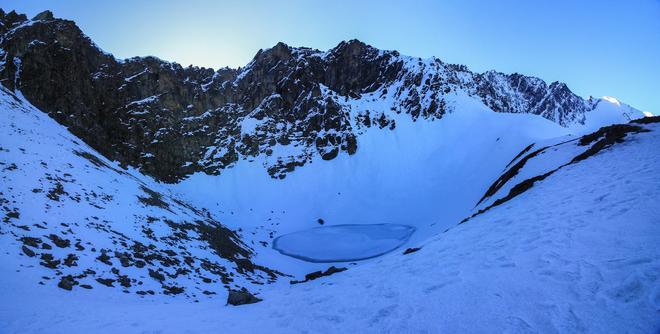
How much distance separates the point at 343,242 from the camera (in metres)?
41.0

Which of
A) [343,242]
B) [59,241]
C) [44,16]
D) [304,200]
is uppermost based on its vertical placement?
[44,16]

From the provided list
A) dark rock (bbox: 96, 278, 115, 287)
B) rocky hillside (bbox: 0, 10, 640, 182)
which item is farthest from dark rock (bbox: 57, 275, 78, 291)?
rocky hillside (bbox: 0, 10, 640, 182)

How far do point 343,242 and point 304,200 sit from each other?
19148 millimetres

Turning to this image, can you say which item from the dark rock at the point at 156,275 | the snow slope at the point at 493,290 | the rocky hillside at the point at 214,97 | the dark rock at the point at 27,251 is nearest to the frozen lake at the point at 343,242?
the dark rock at the point at 156,275

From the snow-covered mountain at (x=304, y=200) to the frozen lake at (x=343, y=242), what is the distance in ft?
1.17

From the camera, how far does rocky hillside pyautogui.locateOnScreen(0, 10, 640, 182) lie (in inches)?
2299

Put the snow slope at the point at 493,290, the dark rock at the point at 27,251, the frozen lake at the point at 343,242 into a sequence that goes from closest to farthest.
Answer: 1. the snow slope at the point at 493,290
2. the dark rock at the point at 27,251
3. the frozen lake at the point at 343,242

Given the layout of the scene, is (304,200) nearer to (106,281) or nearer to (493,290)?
(106,281)

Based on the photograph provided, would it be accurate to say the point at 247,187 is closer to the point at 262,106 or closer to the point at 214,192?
the point at 214,192

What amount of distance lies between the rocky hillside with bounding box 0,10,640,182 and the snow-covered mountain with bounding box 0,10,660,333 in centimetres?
40

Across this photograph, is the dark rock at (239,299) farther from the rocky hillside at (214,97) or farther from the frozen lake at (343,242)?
the rocky hillside at (214,97)

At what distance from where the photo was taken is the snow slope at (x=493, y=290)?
253 inches

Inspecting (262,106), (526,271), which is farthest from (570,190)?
(262,106)

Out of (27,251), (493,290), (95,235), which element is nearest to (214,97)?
(95,235)
